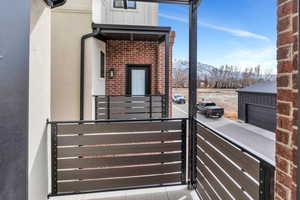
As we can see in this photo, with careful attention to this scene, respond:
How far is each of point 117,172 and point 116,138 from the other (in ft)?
1.47

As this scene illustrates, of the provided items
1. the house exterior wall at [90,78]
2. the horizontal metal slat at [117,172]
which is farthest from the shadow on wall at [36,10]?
the house exterior wall at [90,78]

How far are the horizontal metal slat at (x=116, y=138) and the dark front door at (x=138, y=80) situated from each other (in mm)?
4207

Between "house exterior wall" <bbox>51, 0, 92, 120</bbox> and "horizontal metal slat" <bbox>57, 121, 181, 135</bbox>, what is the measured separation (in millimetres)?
2556

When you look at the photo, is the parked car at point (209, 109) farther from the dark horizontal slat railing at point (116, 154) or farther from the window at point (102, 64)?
the window at point (102, 64)

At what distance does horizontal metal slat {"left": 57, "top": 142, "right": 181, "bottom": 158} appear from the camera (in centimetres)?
253

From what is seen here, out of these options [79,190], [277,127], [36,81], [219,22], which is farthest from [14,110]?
[219,22]

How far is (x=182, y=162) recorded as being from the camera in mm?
2764

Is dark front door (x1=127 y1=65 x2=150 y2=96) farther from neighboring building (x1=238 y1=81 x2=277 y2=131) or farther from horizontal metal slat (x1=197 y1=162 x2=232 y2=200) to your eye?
neighboring building (x1=238 y1=81 x2=277 y2=131)

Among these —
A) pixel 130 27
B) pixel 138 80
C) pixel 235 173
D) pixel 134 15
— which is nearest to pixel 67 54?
pixel 130 27

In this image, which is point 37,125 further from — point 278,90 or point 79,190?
point 278,90

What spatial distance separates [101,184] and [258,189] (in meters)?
1.90

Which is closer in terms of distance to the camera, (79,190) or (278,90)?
(278,90)

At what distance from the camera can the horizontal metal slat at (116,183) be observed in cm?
255

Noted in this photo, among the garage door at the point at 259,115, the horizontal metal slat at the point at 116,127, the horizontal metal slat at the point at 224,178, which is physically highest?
the garage door at the point at 259,115
